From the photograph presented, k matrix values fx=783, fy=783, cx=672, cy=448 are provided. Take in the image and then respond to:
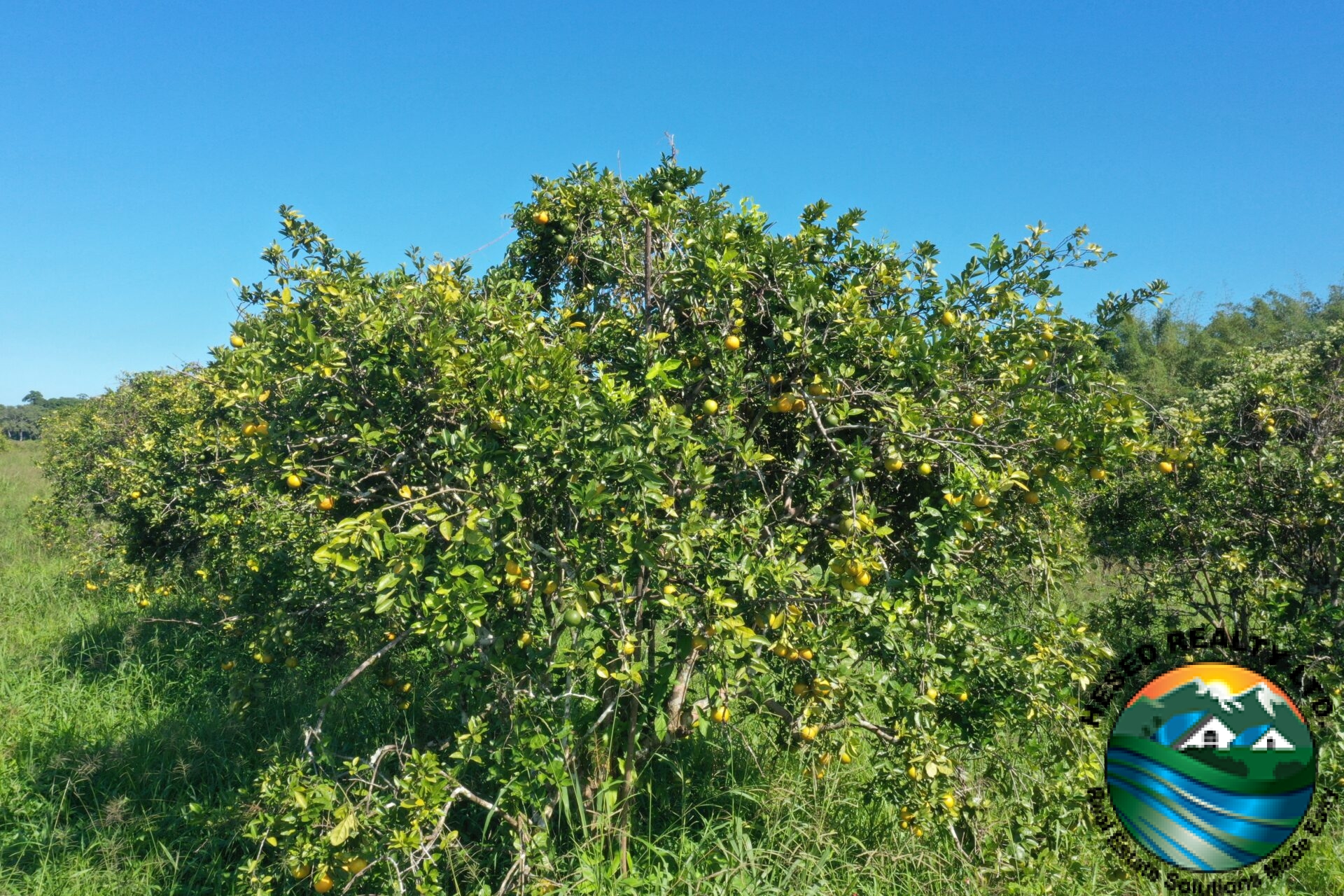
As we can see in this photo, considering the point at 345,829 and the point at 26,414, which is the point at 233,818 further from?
the point at 26,414

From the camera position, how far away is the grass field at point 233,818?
270cm

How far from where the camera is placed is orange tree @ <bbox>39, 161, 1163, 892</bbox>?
229 cm

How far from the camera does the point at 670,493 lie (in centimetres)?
247

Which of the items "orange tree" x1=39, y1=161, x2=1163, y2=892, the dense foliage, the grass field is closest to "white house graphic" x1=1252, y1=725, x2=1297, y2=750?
the grass field

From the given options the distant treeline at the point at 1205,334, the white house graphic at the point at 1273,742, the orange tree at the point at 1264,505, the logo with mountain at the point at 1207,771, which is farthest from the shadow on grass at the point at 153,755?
the distant treeline at the point at 1205,334

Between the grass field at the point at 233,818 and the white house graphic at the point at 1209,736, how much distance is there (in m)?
0.54

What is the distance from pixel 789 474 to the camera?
266 centimetres

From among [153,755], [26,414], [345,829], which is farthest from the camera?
[26,414]

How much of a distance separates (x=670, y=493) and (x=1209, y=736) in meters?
2.57

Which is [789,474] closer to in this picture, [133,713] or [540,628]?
[540,628]

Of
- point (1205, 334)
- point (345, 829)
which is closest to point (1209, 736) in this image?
point (345, 829)

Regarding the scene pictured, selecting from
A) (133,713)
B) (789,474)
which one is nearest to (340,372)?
(789,474)

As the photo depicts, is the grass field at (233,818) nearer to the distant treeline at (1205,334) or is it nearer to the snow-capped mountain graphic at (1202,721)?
the snow-capped mountain graphic at (1202,721)

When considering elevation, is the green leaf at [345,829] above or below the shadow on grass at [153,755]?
above
